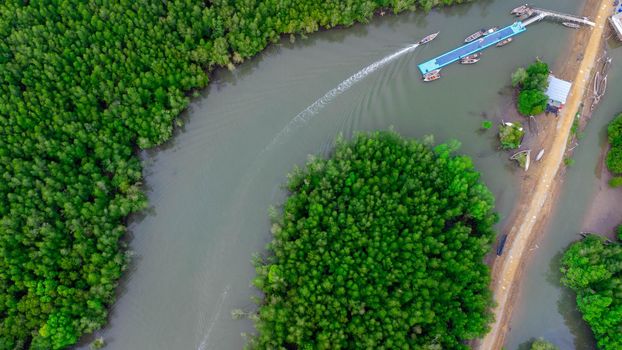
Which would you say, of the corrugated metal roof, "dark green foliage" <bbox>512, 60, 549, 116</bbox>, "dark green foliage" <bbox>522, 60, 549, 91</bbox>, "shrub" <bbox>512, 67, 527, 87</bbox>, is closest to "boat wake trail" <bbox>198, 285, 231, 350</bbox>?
"dark green foliage" <bbox>512, 60, 549, 116</bbox>

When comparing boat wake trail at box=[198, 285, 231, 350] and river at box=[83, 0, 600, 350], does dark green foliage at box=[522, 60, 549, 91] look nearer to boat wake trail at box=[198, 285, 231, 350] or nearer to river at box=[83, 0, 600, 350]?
river at box=[83, 0, 600, 350]

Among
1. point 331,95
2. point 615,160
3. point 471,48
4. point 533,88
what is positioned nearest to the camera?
point 615,160

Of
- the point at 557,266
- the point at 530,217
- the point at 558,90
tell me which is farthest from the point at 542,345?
the point at 558,90

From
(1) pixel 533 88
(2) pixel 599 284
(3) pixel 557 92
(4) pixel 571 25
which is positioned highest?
(4) pixel 571 25

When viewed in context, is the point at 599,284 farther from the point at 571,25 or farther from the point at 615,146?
the point at 571,25

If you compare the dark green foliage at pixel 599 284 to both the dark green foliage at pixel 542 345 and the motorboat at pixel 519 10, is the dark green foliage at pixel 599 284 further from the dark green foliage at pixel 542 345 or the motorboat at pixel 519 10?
the motorboat at pixel 519 10

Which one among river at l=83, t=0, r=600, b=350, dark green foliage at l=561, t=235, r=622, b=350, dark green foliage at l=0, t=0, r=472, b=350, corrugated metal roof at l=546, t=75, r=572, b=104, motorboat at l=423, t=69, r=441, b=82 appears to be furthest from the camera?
motorboat at l=423, t=69, r=441, b=82
